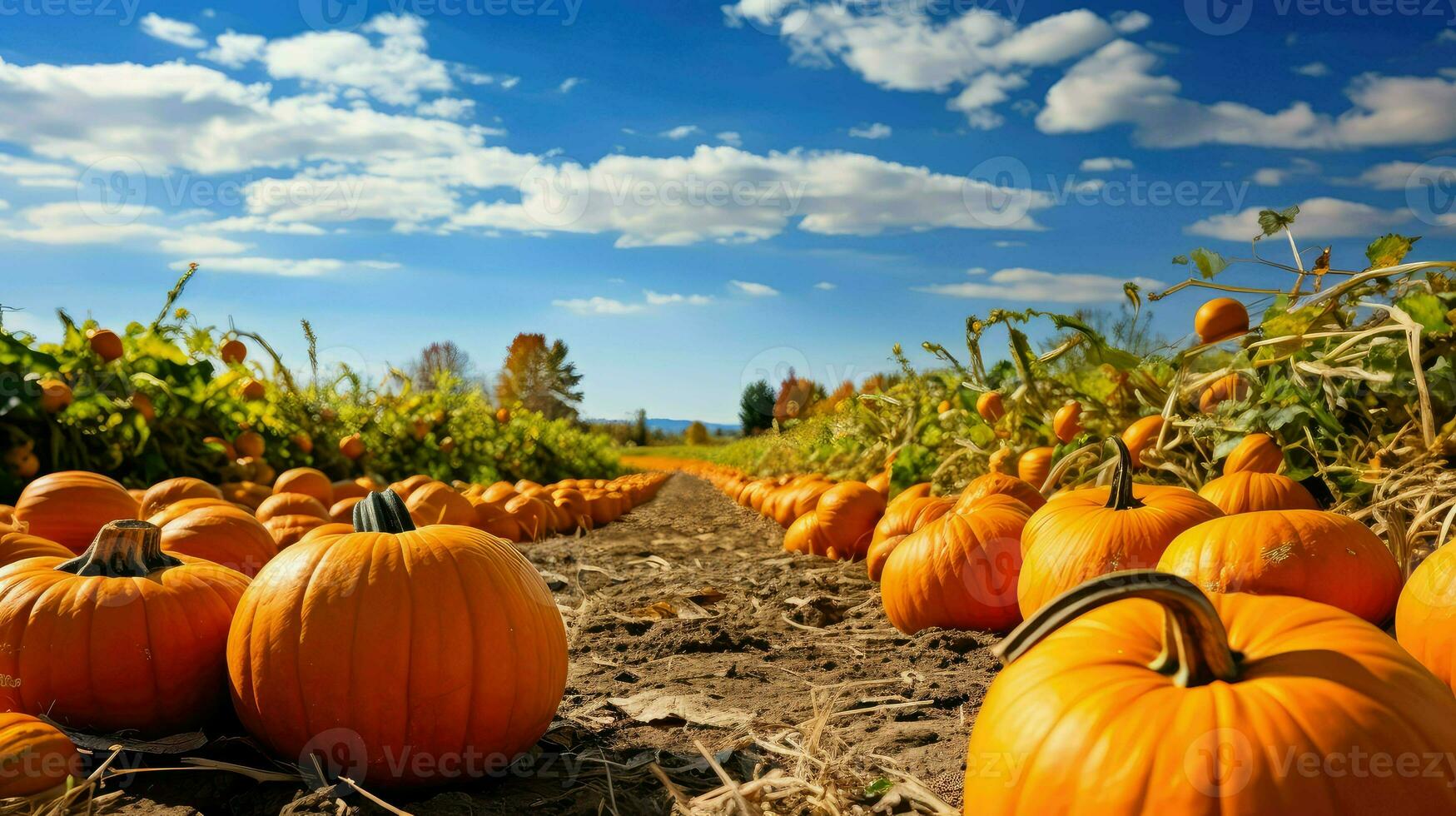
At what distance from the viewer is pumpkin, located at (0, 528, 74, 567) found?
8.79 ft

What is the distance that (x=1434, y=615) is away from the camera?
2.04 metres

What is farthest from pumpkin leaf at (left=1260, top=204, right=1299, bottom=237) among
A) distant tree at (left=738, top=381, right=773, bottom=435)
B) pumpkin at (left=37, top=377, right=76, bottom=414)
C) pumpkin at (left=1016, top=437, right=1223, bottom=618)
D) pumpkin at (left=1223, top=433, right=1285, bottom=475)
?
distant tree at (left=738, top=381, right=773, bottom=435)

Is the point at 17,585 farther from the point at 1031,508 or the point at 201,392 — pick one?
the point at 201,392

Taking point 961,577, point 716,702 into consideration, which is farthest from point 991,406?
point 716,702

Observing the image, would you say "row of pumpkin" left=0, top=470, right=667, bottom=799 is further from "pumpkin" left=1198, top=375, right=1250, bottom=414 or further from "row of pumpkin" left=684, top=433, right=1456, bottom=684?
"pumpkin" left=1198, top=375, right=1250, bottom=414

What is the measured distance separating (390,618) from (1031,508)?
3.21m

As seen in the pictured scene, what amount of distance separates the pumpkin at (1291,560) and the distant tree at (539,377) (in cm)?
2668

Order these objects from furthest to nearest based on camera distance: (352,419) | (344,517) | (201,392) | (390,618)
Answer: (352,419), (201,392), (344,517), (390,618)

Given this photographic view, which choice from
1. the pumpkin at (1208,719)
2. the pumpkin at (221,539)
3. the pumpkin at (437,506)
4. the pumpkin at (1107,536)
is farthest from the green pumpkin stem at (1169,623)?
the pumpkin at (437,506)

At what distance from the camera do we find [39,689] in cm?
213

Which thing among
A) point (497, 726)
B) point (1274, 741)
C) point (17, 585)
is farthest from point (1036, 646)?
point (17, 585)

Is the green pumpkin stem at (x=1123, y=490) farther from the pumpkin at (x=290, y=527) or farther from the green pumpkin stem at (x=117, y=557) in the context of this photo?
the pumpkin at (x=290, y=527)

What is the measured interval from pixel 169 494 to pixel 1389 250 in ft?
19.0

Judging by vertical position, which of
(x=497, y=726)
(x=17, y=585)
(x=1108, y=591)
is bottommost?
(x=497, y=726)
